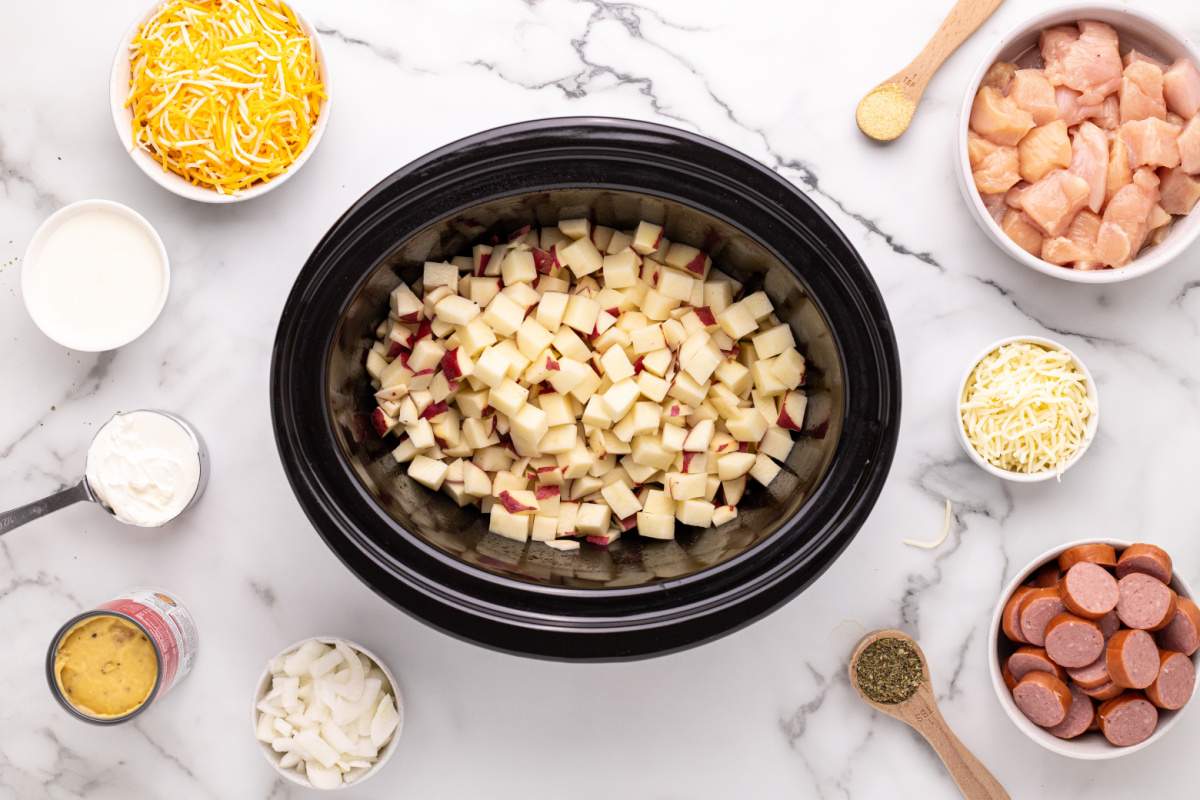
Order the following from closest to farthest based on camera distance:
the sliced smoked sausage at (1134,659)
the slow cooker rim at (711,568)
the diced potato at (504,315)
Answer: the slow cooker rim at (711,568)
the diced potato at (504,315)
the sliced smoked sausage at (1134,659)

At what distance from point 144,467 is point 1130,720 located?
2095 millimetres

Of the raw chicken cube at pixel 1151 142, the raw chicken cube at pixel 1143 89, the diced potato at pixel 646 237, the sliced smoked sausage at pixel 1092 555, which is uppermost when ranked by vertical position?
the raw chicken cube at pixel 1143 89

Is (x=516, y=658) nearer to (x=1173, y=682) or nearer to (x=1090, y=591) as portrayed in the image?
(x=1090, y=591)

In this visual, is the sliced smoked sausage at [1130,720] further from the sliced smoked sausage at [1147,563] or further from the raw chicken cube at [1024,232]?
the raw chicken cube at [1024,232]

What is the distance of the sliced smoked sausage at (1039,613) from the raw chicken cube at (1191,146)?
0.92 metres

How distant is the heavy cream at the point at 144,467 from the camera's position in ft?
6.68

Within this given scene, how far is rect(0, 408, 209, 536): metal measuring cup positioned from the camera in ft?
6.53

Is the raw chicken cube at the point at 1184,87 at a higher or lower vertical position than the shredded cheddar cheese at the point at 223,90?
higher

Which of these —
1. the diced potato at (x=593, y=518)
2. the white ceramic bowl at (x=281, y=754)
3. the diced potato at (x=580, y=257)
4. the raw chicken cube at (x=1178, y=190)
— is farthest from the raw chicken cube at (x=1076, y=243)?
the white ceramic bowl at (x=281, y=754)

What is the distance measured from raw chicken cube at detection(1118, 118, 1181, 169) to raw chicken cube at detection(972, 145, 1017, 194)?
0.20m

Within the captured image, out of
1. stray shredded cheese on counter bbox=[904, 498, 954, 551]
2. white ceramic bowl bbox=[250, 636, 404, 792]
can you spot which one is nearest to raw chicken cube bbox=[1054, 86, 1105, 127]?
stray shredded cheese on counter bbox=[904, 498, 954, 551]

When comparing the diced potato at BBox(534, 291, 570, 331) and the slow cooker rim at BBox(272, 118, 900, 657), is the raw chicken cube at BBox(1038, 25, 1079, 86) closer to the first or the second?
the slow cooker rim at BBox(272, 118, 900, 657)

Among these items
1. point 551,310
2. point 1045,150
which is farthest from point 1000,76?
point 551,310

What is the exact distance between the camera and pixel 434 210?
5.72 feet
